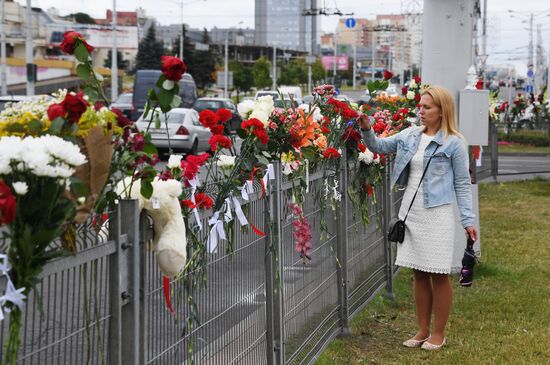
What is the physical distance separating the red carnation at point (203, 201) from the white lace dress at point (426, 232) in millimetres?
2723

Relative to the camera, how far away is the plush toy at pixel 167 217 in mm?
3701

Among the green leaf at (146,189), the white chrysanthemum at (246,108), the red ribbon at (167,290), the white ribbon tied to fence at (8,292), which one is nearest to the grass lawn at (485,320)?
the white chrysanthemum at (246,108)

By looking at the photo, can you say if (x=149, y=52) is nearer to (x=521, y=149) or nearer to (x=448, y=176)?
(x=521, y=149)

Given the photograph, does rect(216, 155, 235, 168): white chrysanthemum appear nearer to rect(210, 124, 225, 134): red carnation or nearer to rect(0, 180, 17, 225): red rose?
rect(210, 124, 225, 134): red carnation

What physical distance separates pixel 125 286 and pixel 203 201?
0.82 meters

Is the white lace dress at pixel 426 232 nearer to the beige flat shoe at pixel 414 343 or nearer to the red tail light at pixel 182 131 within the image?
the beige flat shoe at pixel 414 343

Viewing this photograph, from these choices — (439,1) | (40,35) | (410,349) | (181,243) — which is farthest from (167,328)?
(40,35)

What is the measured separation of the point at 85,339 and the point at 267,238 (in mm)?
2169

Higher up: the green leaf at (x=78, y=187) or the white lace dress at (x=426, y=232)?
the green leaf at (x=78, y=187)

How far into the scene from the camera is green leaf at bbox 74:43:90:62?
370 centimetres

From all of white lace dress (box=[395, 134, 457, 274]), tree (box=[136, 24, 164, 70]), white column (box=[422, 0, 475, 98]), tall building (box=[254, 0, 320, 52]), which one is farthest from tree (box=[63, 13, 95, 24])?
white lace dress (box=[395, 134, 457, 274])

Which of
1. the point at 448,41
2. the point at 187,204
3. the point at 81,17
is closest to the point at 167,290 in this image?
the point at 187,204

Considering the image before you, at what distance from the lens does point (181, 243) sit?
3.72 metres

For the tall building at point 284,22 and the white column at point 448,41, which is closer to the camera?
the white column at point 448,41
